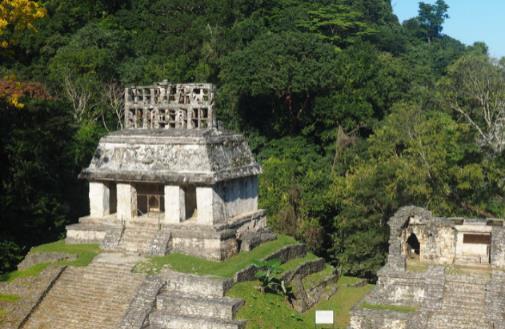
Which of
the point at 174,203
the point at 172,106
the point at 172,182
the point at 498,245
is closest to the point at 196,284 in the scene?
the point at 174,203

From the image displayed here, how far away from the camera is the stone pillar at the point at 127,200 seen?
21.8m

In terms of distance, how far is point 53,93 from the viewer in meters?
36.0

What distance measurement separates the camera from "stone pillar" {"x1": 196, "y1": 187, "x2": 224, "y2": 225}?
20422mm

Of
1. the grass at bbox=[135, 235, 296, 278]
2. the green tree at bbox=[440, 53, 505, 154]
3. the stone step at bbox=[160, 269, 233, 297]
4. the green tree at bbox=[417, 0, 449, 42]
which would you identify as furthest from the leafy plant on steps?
the green tree at bbox=[417, 0, 449, 42]

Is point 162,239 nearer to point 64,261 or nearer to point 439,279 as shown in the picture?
point 64,261

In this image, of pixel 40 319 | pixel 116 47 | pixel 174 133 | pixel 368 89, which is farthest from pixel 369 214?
pixel 116 47

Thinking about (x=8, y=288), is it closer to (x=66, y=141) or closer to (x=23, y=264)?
(x=23, y=264)

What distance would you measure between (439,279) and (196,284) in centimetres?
713

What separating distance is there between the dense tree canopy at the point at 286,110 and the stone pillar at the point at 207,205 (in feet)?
21.4

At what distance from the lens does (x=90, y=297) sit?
18.1 m

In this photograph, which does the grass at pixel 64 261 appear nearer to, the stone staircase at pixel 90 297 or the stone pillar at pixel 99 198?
the stone staircase at pixel 90 297

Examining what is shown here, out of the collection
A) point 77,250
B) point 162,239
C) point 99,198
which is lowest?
point 77,250

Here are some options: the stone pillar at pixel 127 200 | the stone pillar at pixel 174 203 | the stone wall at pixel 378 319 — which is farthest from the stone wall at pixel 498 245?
the stone pillar at pixel 127 200

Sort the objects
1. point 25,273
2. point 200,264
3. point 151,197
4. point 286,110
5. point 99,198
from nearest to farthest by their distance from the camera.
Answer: point 200,264
point 25,273
point 99,198
point 151,197
point 286,110
